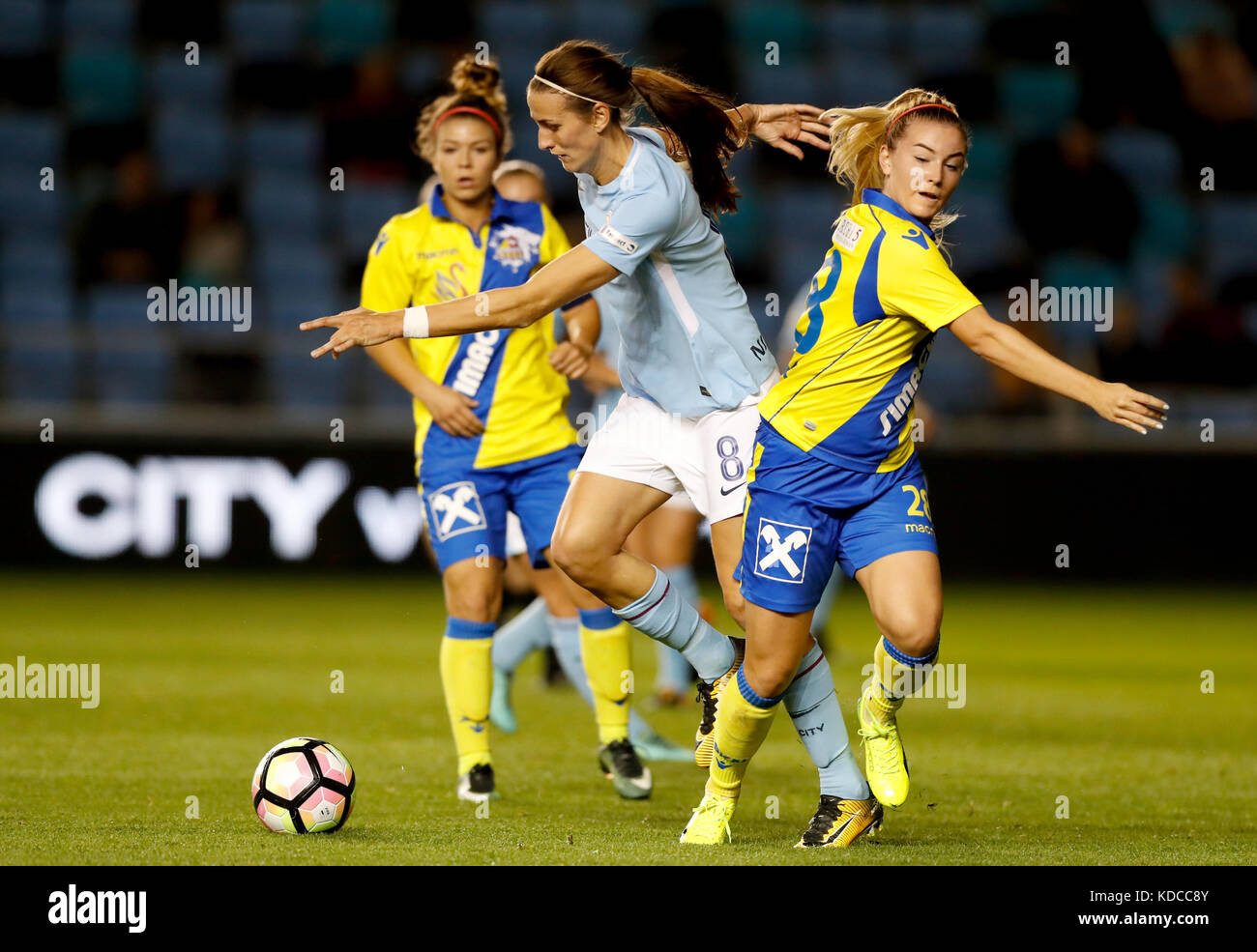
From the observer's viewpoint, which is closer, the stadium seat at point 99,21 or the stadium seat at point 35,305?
the stadium seat at point 35,305

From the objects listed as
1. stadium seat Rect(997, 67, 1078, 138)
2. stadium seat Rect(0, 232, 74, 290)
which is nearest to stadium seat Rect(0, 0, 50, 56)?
stadium seat Rect(0, 232, 74, 290)

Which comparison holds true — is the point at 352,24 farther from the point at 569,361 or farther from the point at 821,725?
the point at 821,725

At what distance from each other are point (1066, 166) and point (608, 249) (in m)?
11.1

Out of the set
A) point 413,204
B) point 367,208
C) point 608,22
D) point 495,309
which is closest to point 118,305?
point 367,208

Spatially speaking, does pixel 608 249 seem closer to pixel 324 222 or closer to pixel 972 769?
Answer: pixel 972 769

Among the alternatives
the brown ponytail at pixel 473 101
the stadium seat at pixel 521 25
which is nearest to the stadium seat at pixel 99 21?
the stadium seat at pixel 521 25

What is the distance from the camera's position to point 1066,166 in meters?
14.7

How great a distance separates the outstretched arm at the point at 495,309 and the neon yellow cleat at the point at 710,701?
117 centimetres

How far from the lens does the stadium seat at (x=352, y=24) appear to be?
1552cm

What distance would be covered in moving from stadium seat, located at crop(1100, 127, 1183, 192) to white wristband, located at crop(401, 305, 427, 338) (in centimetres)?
1365

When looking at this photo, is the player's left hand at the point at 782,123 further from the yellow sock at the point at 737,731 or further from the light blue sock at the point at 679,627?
the yellow sock at the point at 737,731

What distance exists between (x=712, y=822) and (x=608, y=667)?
3.96 feet

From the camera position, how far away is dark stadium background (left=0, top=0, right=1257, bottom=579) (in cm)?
1205

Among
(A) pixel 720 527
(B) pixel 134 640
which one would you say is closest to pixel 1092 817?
(A) pixel 720 527
